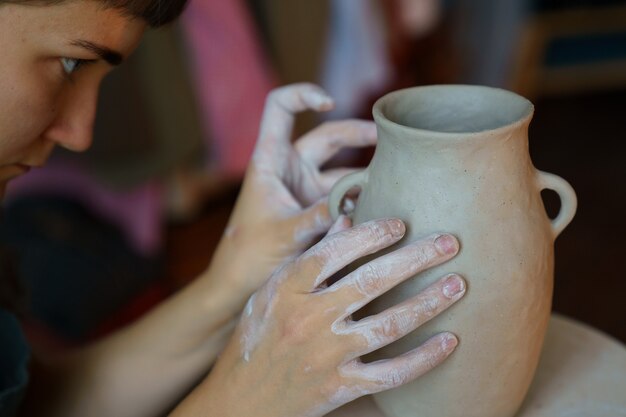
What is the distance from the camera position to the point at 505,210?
0.65 m

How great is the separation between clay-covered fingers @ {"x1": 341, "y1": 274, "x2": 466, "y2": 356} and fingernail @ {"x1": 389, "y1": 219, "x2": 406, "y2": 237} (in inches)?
2.1

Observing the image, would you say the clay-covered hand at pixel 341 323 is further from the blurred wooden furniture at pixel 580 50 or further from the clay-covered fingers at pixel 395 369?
the blurred wooden furniture at pixel 580 50

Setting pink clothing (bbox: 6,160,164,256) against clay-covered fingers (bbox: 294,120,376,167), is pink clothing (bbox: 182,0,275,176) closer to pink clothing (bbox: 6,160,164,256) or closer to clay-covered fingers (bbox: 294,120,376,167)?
pink clothing (bbox: 6,160,164,256)

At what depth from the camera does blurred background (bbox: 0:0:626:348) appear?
1690mm

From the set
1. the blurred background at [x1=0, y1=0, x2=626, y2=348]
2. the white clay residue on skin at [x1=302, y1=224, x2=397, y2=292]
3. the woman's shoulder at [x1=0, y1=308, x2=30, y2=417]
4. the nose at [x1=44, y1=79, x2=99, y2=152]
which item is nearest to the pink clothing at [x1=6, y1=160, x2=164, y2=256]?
the blurred background at [x1=0, y1=0, x2=626, y2=348]

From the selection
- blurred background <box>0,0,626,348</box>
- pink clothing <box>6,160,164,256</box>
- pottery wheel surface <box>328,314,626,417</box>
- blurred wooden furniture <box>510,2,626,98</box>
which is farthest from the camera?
blurred wooden furniture <box>510,2,626,98</box>

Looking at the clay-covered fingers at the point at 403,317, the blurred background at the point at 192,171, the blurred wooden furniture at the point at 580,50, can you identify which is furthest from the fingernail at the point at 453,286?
the blurred wooden furniture at the point at 580,50

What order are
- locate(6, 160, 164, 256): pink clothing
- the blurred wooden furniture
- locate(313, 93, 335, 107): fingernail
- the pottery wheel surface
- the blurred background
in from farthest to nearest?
1. the blurred wooden furniture
2. locate(6, 160, 164, 256): pink clothing
3. the blurred background
4. locate(313, 93, 335, 107): fingernail
5. the pottery wheel surface

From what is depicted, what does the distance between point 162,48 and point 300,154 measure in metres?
0.86

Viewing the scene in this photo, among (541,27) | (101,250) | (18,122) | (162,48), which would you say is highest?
(18,122)

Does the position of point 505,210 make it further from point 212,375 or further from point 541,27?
point 541,27

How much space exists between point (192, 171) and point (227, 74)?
19.1 inches

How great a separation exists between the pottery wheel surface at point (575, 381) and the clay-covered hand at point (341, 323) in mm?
111

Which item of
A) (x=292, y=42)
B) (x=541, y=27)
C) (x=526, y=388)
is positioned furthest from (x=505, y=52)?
(x=526, y=388)
